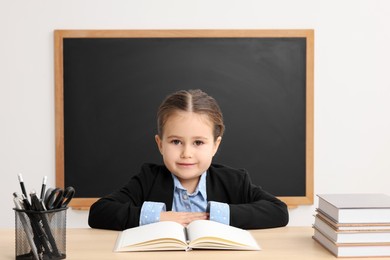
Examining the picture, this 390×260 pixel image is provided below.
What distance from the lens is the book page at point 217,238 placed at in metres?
1.58

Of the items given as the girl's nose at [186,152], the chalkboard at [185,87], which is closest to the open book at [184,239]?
the girl's nose at [186,152]

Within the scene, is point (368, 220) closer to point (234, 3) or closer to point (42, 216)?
point (42, 216)

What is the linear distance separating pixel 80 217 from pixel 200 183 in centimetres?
184

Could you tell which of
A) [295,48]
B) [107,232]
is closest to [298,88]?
[295,48]

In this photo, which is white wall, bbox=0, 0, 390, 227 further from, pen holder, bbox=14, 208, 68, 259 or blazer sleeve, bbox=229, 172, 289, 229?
pen holder, bbox=14, 208, 68, 259

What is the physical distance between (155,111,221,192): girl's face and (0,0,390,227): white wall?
5.93 ft

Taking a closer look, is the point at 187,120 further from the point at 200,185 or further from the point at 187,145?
the point at 200,185

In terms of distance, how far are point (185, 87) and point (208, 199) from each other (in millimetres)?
1739

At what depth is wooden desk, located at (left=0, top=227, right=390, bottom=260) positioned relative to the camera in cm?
154

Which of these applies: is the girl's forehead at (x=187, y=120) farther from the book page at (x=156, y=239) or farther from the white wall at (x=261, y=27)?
the white wall at (x=261, y=27)

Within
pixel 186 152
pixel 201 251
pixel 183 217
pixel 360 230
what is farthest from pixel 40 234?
pixel 360 230

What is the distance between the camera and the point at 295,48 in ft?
12.5

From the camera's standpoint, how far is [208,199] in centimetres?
215

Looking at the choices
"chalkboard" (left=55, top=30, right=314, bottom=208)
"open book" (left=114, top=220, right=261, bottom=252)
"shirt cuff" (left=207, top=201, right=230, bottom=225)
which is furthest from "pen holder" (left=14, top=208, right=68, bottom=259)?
"chalkboard" (left=55, top=30, right=314, bottom=208)
